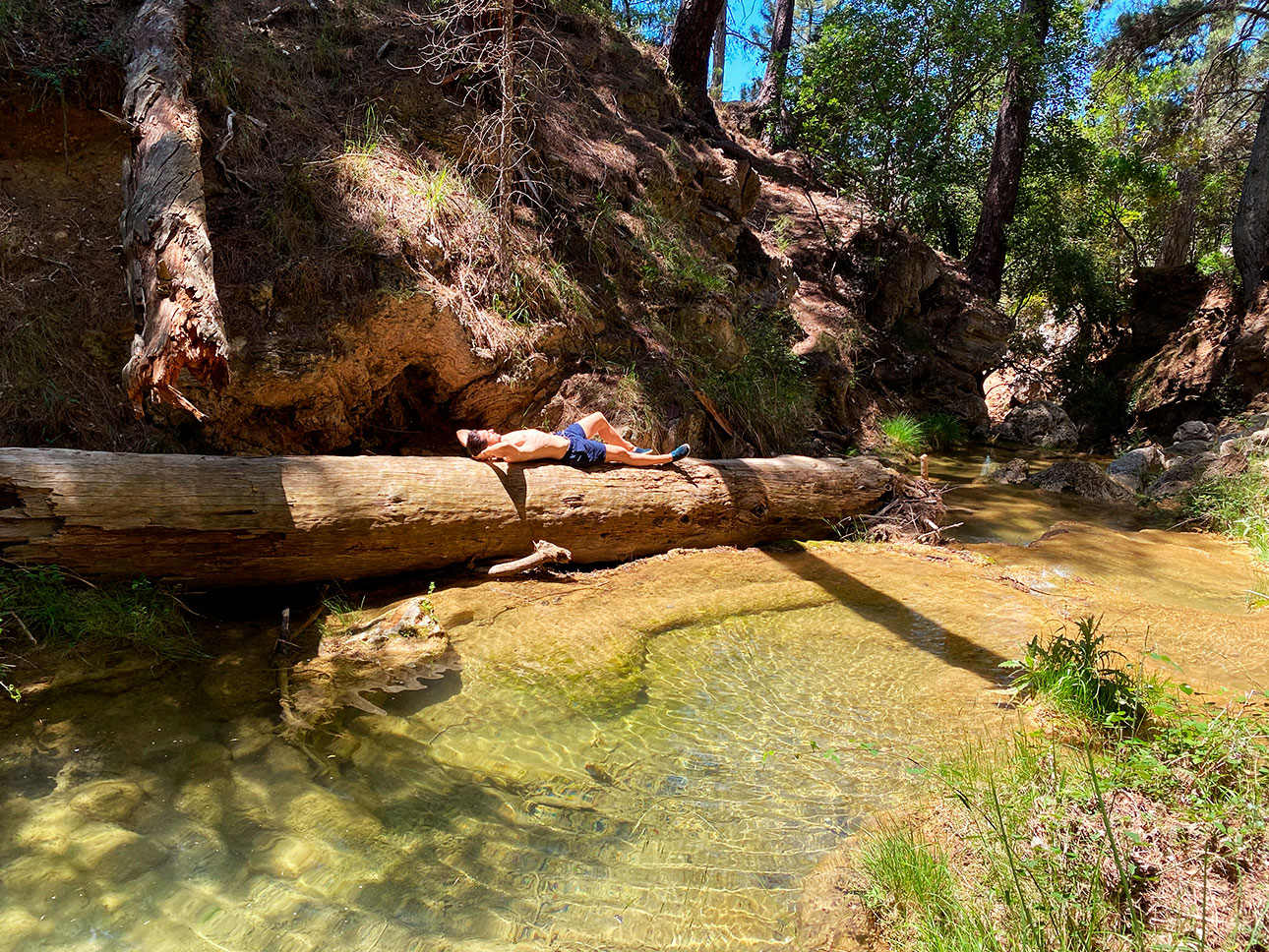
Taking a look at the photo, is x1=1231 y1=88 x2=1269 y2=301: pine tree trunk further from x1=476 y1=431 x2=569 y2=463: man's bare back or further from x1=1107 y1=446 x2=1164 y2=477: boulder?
x1=476 y1=431 x2=569 y2=463: man's bare back

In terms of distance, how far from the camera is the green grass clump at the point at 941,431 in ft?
40.9

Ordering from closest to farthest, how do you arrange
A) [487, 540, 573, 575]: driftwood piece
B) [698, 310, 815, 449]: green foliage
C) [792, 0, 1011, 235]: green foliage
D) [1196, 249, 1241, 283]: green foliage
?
[487, 540, 573, 575]: driftwood piece < [698, 310, 815, 449]: green foliage < [792, 0, 1011, 235]: green foliage < [1196, 249, 1241, 283]: green foliage

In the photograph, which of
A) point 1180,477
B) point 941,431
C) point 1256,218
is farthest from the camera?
point 941,431

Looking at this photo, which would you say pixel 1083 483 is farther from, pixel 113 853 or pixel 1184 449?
pixel 113 853

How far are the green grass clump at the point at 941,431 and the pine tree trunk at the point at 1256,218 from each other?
5614 mm

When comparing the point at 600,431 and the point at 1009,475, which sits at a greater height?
the point at 600,431

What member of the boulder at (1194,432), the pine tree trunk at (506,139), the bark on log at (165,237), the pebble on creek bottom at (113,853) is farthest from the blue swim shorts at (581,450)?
the boulder at (1194,432)

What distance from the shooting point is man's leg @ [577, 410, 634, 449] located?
5.91m

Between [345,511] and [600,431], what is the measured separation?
7.74 feet

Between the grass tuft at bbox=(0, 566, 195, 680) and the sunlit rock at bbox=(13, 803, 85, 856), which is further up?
the grass tuft at bbox=(0, 566, 195, 680)

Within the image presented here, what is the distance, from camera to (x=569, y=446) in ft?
18.3

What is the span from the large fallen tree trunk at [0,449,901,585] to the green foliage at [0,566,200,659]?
10 cm

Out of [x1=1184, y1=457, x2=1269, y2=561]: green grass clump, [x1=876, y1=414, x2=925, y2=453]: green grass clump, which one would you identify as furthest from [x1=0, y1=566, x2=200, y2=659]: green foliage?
[x1=876, y1=414, x2=925, y2=453]: green grass clump

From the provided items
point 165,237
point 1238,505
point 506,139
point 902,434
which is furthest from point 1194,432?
point 165,237
